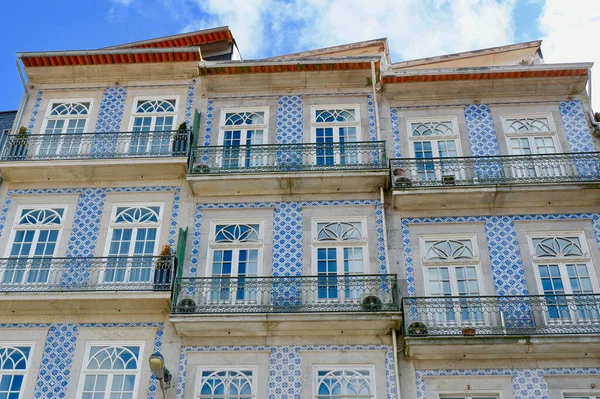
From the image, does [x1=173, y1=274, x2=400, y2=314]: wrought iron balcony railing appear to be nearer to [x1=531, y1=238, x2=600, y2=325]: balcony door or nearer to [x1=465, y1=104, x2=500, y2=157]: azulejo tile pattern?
[x1=531, y1=238, x2=600, y2=325]: balcony door

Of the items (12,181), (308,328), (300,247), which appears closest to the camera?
(308,328)

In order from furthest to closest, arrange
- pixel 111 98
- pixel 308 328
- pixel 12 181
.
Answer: pixel 111 98, pixel 12 181, pixel 308 328

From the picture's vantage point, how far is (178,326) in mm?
13430

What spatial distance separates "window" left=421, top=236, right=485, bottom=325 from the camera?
13570 mm

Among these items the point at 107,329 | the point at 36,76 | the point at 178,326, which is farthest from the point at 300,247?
the point at 36,76

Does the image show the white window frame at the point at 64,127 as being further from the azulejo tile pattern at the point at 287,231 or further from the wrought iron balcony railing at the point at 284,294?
the wrought iron balcony railing at the point at 284,294

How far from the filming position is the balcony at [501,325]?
42.3 feet

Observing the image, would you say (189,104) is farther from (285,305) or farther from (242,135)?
(285,305)

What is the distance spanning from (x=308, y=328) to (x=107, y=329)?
3.69 m

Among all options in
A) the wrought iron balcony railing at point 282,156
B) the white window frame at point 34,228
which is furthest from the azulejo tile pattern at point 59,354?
the wrought iron balcony railing at point 282,156

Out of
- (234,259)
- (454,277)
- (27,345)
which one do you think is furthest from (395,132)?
(27,345)

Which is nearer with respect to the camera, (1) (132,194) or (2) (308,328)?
(2) (308,328)

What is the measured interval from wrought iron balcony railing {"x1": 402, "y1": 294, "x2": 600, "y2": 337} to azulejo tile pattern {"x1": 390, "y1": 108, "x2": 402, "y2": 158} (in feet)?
12.3

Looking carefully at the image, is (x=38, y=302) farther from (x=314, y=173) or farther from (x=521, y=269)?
(x=521, y=269)
